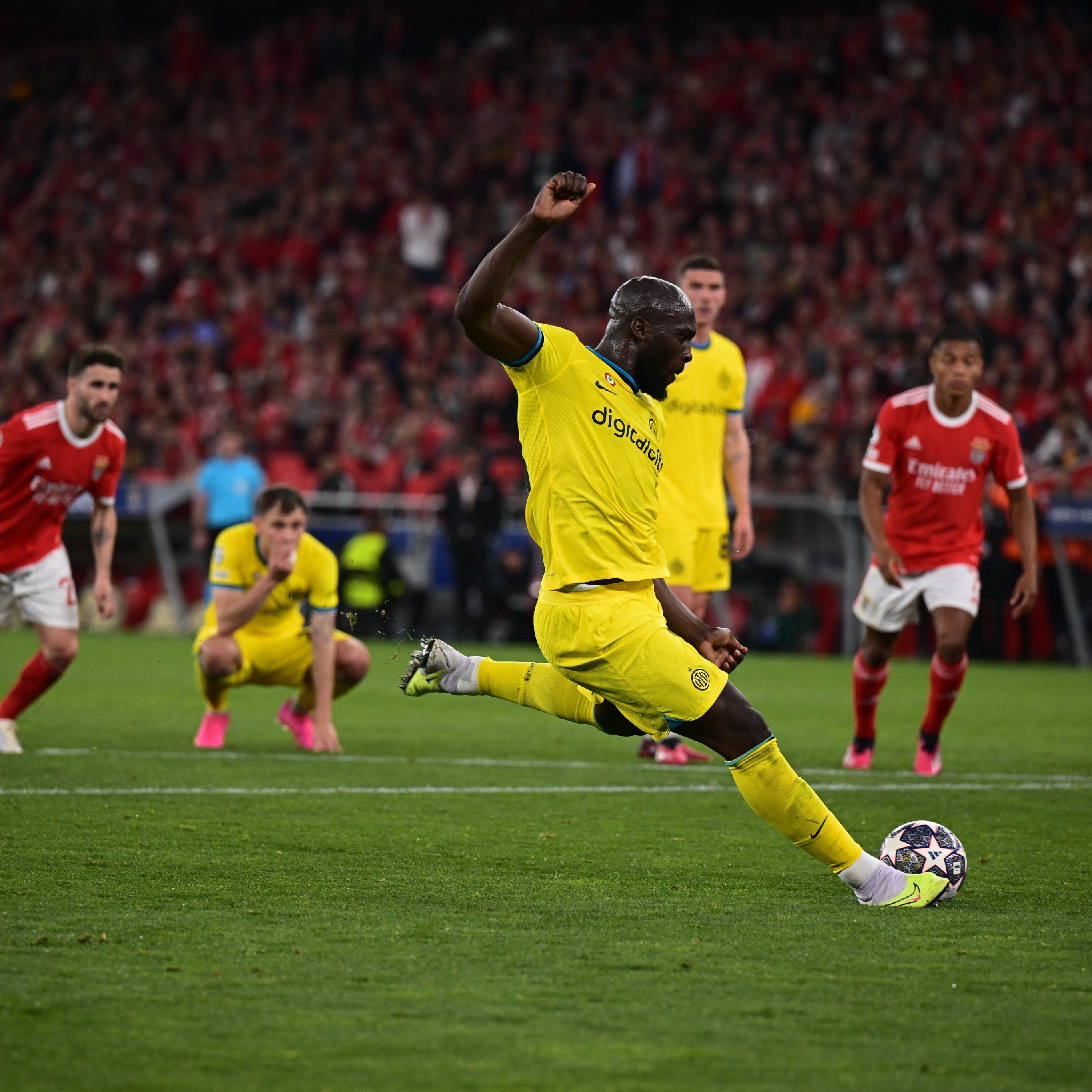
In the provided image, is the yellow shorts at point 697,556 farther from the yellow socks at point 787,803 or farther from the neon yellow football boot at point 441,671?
the yellow socks at point 787,803

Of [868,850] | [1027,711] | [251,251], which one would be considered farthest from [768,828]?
[251,251]

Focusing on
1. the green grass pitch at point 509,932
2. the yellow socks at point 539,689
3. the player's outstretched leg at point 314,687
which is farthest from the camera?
the player's outstretched leg at point 314,687

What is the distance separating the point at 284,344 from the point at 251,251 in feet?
8.32

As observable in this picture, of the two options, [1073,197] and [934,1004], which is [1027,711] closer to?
[934,1004]

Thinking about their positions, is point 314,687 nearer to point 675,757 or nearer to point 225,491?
point 675,757

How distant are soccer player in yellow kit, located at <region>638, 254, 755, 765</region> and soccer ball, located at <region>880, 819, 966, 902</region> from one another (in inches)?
135

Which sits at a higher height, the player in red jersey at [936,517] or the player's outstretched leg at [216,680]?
the player in red jersey at [936,517]

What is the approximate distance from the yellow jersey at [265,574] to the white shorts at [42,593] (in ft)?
2.52

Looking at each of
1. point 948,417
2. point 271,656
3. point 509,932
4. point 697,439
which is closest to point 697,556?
point 697,439

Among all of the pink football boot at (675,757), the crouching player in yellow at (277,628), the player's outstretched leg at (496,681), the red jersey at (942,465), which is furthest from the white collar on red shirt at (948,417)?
the player's outstretched leg at (496,681)

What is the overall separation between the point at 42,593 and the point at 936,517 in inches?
182

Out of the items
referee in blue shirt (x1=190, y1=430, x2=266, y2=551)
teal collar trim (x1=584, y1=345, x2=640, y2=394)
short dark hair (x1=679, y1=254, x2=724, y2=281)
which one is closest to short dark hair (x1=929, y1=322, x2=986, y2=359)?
short dark hair (x1=679, y1=254, x2=724, y2=281)

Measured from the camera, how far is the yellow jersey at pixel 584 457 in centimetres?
507

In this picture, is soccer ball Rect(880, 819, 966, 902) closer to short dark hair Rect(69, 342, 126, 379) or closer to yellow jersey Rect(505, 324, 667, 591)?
yellow jersey Rect(505, 324, 667, 591)
